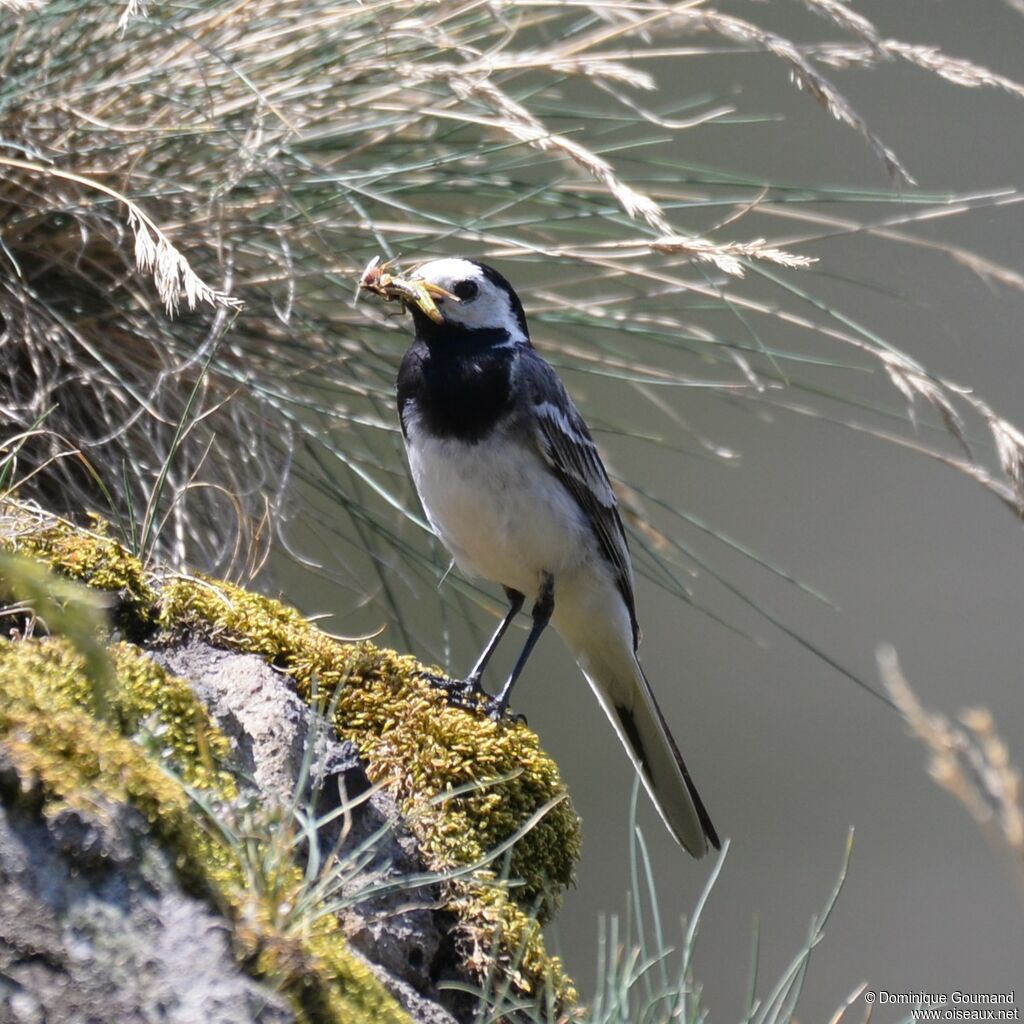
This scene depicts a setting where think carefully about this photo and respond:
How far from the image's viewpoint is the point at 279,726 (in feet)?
6.77

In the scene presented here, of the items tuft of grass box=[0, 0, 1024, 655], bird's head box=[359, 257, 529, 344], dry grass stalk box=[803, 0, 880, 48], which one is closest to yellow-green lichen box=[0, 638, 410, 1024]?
tuft of grass box=[0, 0, 1024, 655]

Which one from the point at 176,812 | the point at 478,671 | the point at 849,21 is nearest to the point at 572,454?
the point at 478,671

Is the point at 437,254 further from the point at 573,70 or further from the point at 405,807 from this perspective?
the point at 405,807

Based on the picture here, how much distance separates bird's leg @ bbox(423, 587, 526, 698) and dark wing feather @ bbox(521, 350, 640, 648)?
0.99ft

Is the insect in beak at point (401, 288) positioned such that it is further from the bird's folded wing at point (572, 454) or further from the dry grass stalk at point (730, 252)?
the dry grass stalk at point (730, 252)

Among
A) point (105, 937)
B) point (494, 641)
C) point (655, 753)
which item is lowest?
point (655, 753)

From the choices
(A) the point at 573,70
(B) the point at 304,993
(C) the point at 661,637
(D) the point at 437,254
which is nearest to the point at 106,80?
(D) the point at 437,254

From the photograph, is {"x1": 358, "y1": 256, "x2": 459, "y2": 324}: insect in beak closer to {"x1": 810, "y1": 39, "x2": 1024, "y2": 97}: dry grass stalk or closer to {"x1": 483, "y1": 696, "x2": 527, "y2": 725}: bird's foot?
{"x1": 483, "y1": 696, "x2": 527, "y2": 725}: bird's foot

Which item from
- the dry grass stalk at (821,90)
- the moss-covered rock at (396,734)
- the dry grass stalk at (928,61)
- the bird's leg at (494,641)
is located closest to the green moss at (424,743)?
the moss-covered rock at (396,734)

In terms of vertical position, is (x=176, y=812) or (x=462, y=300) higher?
(x=462, y=300)

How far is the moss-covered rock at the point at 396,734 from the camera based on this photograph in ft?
6.30

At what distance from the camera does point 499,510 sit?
3.11 metres

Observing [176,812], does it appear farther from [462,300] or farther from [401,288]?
[462,300]

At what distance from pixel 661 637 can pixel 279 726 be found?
3.51 meters
